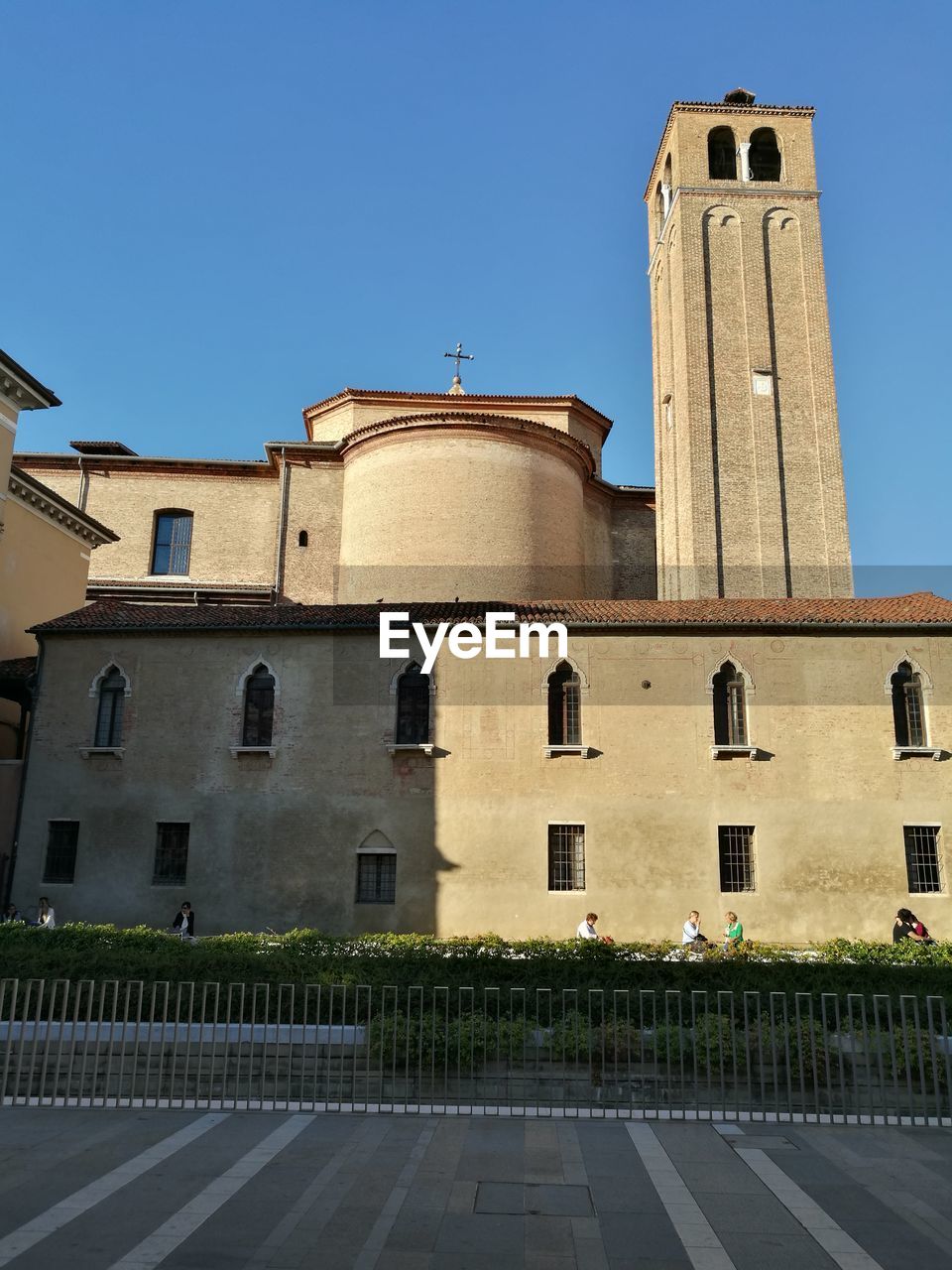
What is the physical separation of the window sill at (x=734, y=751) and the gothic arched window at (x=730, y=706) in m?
0.34

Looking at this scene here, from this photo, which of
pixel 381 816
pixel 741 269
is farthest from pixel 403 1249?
pixel 741 269

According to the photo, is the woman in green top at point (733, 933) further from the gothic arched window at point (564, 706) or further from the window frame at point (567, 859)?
the gothic arched window at point (564, 706)

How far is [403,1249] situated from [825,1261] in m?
2.66

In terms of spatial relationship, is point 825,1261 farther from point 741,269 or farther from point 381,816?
point 741,269

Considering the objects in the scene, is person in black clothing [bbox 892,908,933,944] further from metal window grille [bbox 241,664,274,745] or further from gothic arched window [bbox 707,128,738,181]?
gothic arched window [bbox 707,128,738,181]

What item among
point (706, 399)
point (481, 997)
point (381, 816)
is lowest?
point (481, 997)

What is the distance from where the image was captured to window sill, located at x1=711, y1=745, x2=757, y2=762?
809 inches

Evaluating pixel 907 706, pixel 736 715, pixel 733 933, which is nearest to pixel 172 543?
pixel 736 715

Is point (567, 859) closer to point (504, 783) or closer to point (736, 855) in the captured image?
point (504, 783)

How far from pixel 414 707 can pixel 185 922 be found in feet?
21.0

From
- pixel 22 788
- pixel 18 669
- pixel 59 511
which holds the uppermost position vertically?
pixel 59 511

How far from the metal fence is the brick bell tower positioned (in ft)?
68.1

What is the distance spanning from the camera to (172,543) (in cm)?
3409

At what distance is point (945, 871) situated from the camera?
19969mm
